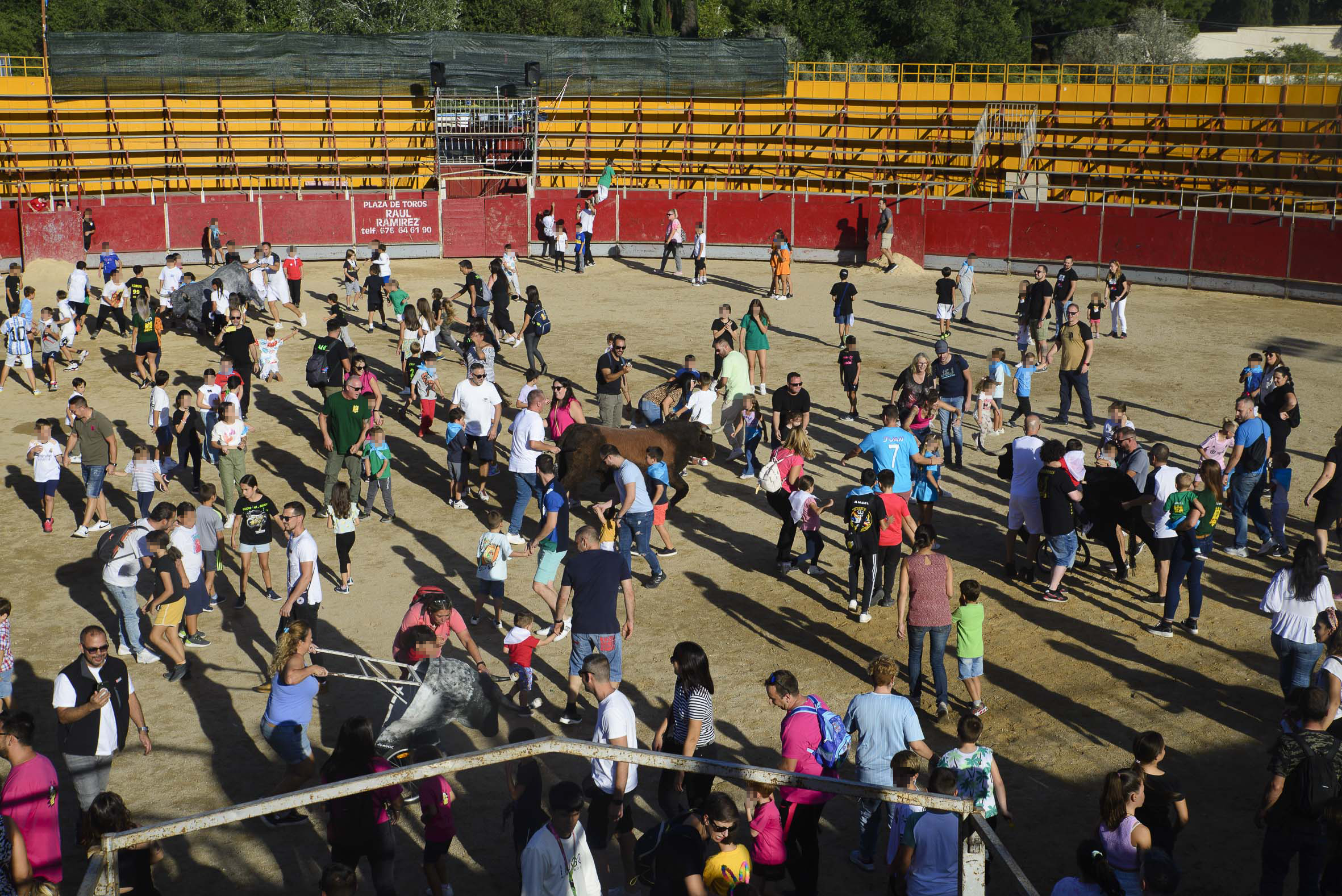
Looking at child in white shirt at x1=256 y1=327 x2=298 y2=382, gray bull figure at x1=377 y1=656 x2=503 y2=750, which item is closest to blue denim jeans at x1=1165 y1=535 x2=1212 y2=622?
gray bull figure at x1=377 y1=656 x2=503 y2=750

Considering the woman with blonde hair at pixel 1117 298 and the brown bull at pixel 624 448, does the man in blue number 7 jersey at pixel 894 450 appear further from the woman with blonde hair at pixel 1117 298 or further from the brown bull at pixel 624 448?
the woman with blonde hair at pixel 1117 298

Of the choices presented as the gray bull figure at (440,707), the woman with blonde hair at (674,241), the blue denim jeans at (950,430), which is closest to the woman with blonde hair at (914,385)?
the blue denim jeans at (950,430)

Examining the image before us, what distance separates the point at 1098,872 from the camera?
661cm

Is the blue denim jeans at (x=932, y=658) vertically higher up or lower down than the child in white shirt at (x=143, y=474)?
lower down

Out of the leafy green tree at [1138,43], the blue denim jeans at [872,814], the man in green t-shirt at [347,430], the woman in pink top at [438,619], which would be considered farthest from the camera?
the leafy green tree at [1138,43]

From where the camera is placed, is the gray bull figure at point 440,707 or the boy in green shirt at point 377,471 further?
the boy in green shirt at point 377,471

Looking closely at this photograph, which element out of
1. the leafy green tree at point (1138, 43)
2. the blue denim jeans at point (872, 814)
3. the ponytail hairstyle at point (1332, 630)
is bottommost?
the blue denim jeans at point (872, 814)

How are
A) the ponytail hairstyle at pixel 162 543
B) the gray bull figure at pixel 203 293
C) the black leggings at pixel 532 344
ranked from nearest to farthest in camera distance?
the ponytail hairstyle at pixel 162 543 → the black leggings at pixel 532 344 → the gray bull figure at pixel 203 293

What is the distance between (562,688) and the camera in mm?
11242

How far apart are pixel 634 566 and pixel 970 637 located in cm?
465

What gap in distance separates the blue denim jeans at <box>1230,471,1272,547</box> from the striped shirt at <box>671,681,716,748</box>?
8.29 m

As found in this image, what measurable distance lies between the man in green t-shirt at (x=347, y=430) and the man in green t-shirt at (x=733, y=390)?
197 inches

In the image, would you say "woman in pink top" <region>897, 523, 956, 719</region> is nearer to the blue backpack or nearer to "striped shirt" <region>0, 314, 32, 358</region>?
the blue backpack

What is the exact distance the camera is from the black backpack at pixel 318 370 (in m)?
18.1
